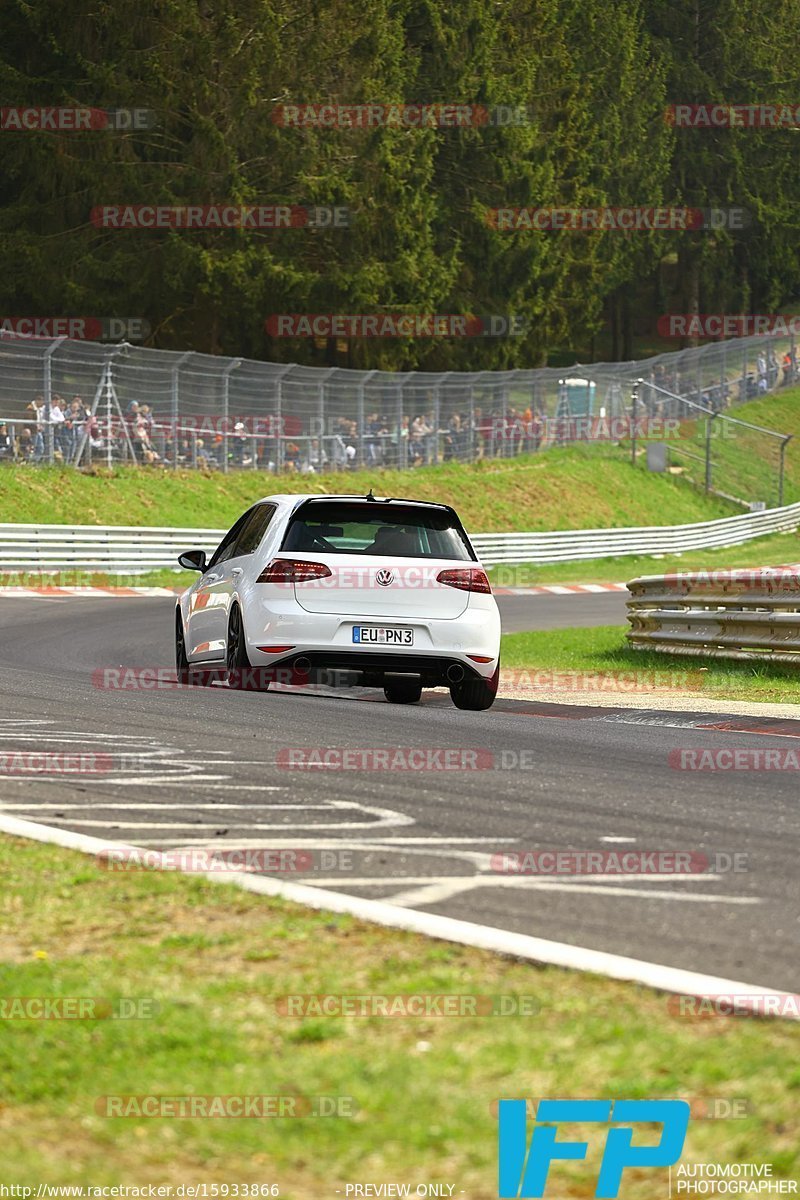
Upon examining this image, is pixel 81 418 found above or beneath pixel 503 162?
beneath

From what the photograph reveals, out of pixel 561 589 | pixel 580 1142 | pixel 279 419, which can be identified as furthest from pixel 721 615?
pixel 279 419

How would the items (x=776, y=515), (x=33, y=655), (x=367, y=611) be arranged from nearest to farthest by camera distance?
(x=367, y=611), (x=33, y=655), (x=776, y=515)

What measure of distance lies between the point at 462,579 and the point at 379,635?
775 millimetres

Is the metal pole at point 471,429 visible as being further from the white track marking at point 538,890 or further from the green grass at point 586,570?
the white track marking at point 538,890


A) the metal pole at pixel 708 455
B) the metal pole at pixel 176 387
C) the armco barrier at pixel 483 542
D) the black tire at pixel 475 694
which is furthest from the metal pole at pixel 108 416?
the metal pole at pixel 708 455

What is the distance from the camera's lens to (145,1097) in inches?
144

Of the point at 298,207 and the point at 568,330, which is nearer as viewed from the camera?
the point at 298,207

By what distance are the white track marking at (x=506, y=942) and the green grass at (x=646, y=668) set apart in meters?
9.72

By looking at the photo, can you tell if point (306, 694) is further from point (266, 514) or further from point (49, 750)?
point (49, 750)

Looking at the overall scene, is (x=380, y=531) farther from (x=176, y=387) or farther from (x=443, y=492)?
(x=443, y=492)

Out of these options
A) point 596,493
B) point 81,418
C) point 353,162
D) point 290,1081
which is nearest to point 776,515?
point 596,493

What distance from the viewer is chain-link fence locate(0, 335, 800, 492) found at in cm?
3422

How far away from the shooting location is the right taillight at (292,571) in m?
12.5

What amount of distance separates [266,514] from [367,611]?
4.54 feet
